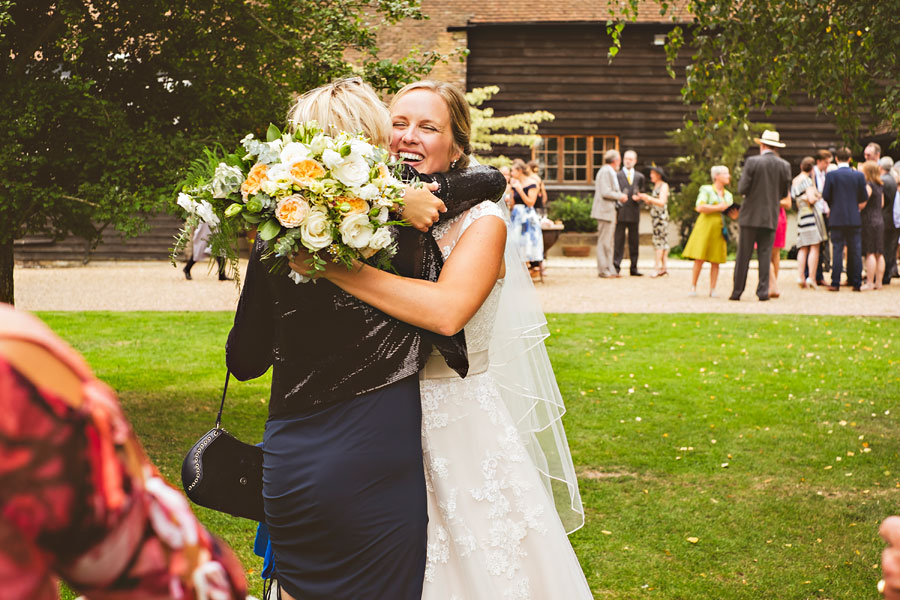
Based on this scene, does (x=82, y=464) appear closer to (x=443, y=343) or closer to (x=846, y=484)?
(x=443, y=343)

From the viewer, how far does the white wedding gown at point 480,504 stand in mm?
2742

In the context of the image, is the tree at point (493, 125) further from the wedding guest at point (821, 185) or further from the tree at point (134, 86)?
the tree at point (134, 86)

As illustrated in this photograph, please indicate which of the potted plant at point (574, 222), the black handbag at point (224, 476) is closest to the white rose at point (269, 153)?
the black handbag at point (224, 476)

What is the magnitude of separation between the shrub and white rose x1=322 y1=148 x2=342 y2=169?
22.7 m

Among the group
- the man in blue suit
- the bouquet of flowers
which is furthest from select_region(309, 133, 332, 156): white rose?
the man in blue suit

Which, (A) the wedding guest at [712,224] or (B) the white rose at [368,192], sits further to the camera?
(A) the wedding guest at [712,224]

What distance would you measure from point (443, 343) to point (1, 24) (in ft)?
11.1

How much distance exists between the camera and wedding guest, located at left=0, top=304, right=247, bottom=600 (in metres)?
0.81

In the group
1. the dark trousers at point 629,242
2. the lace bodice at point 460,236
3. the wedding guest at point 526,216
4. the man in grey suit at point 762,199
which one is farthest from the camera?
the dark trousers at point 629,242

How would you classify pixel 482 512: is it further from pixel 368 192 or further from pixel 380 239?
pixel 368 192

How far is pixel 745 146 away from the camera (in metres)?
24.2

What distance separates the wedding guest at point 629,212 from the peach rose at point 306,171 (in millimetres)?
15592

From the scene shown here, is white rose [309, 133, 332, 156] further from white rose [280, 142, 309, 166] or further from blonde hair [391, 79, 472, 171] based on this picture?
blonde hair [391, 79, 472, 171]

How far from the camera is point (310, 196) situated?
2.33 metres
